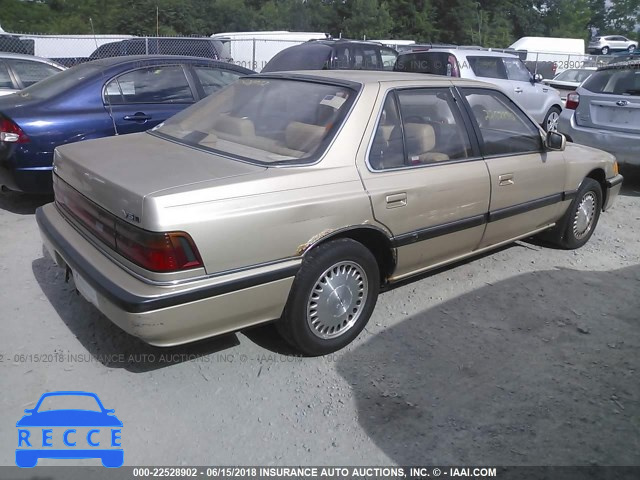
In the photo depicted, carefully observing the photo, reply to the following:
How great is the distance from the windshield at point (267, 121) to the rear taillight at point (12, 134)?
1.90 meters

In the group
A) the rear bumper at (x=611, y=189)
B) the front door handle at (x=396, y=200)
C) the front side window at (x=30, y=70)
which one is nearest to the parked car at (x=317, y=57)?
the front side window at (x=30, y=70)

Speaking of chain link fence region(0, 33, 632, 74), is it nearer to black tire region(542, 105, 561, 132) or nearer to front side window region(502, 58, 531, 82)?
front side window region(502, 58, 531, 82)

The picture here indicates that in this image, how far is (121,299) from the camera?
269 centimetres

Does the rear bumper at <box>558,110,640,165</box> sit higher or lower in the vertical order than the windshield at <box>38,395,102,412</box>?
higher

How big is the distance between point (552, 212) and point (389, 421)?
2.71 m

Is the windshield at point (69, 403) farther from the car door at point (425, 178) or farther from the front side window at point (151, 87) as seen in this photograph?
the front side window at point (151, 87)

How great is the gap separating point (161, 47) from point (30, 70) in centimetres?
808

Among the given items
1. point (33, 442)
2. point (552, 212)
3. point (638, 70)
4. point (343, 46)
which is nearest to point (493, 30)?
point (343, 46)

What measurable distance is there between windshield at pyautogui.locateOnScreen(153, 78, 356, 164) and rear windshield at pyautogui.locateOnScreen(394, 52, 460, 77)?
7429mm

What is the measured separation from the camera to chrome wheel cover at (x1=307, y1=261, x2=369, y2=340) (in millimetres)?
3258

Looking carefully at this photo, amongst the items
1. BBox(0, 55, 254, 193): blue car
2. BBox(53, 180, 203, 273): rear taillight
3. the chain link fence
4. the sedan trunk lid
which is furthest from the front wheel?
BBox(53, 180, 203, 273): rear taillight

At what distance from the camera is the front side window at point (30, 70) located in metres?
7.77

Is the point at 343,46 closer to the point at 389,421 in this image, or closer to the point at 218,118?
the point at 218,118

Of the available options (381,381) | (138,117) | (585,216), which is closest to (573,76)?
(585,216)
